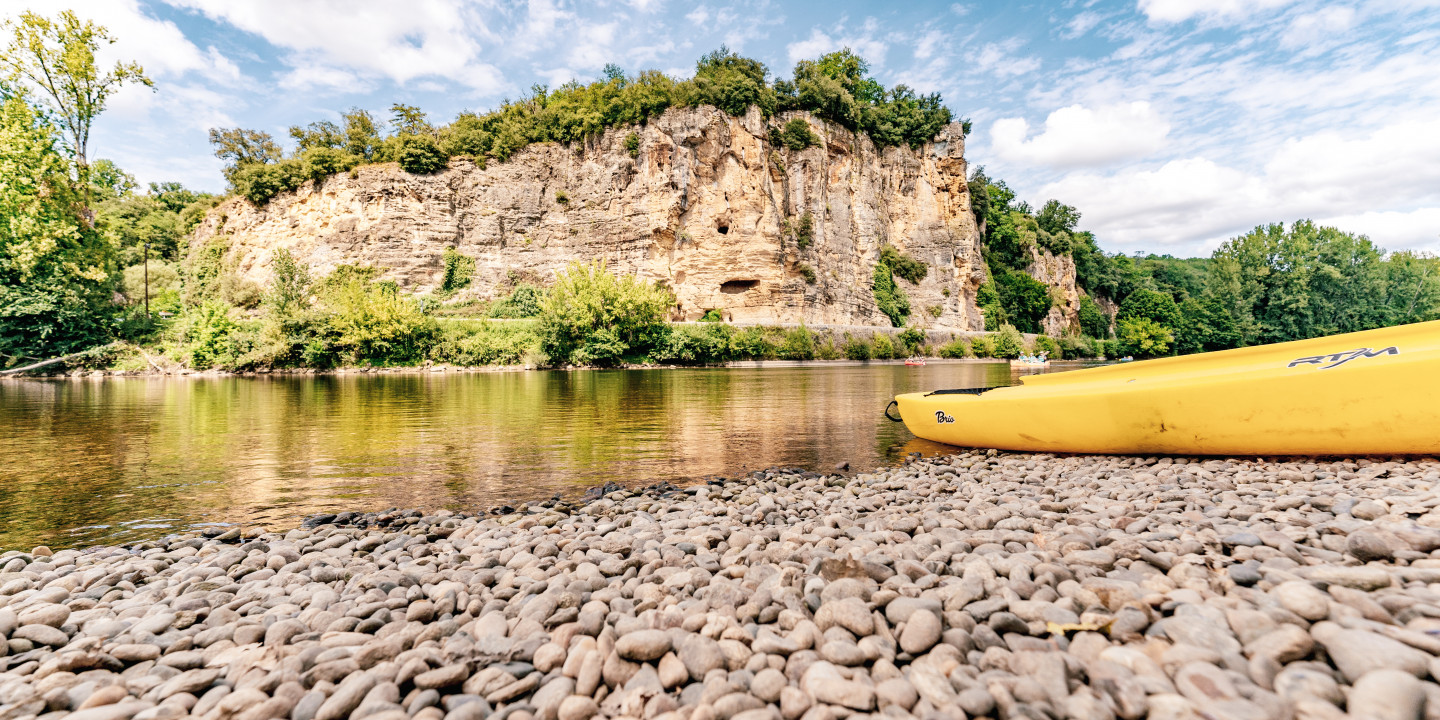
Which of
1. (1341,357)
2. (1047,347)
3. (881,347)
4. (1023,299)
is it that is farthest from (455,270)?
(1023,299)

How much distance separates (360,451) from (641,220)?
96.0 ft

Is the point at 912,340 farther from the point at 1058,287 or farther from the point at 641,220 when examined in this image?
the point at 1058,287

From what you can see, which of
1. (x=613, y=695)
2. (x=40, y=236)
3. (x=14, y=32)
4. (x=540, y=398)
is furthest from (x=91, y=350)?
(x=613, y=695)

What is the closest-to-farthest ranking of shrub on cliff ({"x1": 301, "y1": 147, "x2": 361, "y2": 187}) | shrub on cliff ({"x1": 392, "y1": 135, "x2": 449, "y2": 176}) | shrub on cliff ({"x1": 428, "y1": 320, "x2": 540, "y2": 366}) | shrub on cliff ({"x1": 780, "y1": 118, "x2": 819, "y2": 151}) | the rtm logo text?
the rtm logo text < shrub on cliff ({"x1": 428, "y1": 320, "x2": 540, "y2": 366}) < shrub on cliff ({"x1": 392, "y1": 135, "x2": 449, "y2": 176}) < shrub on cliff ({"x1": 301, "y1": 147, "x2": 361, "y2": 187}) < shrub on cliff ({"x1": 780, "y1": 118, "x2": 819, "y2": 151})

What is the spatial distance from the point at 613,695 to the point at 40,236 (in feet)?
108

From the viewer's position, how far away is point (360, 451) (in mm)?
6582

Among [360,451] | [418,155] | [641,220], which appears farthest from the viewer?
[418,155]

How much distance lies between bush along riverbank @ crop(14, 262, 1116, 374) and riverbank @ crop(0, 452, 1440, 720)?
24732 mm

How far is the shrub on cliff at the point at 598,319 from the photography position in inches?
1072

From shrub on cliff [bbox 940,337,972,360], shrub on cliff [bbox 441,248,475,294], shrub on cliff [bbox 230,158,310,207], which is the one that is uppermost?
shrub on cliff [bbox 230,158,310,207]

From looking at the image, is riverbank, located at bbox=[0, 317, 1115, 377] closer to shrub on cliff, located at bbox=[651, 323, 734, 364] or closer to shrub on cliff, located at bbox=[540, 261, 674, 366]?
shrub on cliff, located at bbox=[651, 323, 734, 364]

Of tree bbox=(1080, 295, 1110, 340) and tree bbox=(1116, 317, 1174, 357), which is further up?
tree bbox=(1080, 295, 1110, 340)

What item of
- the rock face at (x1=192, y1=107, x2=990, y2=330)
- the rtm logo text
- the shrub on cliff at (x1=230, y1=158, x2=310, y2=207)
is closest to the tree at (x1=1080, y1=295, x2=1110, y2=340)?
the rock face at (x1=192, y1=107, x2=990, y2=330)

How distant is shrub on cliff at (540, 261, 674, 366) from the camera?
89.4ft
